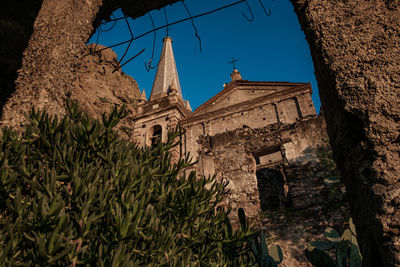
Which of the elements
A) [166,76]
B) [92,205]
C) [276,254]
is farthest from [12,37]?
[166,76]

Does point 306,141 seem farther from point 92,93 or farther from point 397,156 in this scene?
point 92,93

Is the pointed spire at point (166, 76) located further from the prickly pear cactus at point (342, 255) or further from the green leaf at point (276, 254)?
the prickly pear cactus at point (342, 255)

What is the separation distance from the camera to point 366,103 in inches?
56.7

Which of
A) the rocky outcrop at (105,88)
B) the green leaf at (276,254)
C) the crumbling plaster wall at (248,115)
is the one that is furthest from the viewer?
the rocky outcrop at (105,88)

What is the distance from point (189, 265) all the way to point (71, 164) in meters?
1.57

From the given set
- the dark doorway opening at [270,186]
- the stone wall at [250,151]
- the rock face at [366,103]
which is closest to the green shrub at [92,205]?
the rock face at [366,103]

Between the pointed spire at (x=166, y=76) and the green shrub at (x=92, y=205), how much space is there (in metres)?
21.4

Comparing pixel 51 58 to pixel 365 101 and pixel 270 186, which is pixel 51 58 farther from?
pixel 270 186

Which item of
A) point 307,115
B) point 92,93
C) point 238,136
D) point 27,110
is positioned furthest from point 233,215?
point 92,93

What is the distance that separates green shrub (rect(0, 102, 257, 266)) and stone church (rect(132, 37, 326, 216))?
7020mm

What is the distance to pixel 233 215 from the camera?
1041 centimetres

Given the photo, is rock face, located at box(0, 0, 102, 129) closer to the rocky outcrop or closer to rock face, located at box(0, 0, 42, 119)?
rock face, located at box(0, 0, 42, 119)

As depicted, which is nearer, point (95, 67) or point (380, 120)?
point (380, 120)

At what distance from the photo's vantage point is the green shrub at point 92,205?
6.12 feet
